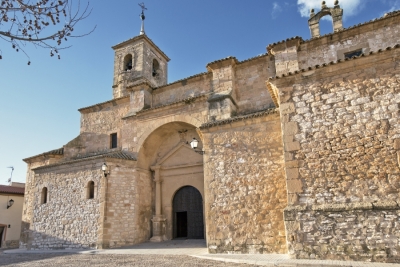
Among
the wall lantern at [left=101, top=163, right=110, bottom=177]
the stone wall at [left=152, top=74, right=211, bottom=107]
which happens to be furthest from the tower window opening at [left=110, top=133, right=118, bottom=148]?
the wall lantern at [left=101, top=163, right=110, bottom=177]

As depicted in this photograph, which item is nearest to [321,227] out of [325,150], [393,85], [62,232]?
[325,150]

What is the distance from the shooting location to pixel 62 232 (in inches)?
464

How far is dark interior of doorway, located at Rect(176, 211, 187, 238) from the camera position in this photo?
12909mm

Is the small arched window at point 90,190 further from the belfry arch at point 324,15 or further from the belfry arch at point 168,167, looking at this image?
the belfry arch at point 324,15

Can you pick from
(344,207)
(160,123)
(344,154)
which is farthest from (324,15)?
(344,207)

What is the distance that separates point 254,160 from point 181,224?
6.00 meters

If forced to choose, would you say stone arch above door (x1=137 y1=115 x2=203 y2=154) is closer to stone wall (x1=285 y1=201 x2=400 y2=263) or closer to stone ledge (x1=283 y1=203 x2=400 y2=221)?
stone ledge (x1=283 y1=203 x2=400 y2=221)

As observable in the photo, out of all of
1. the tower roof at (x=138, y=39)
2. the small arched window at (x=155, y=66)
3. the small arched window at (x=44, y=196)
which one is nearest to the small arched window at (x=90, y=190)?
the small arched window at (x=44, y=196)

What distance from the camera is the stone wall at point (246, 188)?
26.3ft

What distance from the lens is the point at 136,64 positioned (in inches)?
691

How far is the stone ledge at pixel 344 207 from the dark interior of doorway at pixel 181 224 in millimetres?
7035

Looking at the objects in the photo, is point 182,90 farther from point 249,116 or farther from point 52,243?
point 52,243

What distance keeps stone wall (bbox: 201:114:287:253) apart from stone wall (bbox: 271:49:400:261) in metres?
1.29

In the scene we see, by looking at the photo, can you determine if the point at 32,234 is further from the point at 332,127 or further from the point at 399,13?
the point at 399,13
